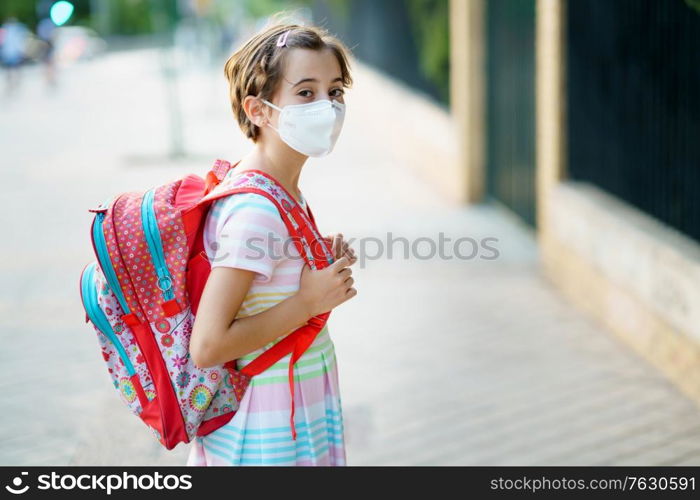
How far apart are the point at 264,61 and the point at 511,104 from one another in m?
7.99

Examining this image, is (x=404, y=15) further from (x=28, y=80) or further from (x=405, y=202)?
(x=28, y=80)

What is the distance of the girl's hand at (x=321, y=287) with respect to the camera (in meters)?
2.29

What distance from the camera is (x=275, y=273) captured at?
230cm

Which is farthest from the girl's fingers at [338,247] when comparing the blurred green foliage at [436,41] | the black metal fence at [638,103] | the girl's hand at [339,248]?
the blurred green foliage at [436,41]

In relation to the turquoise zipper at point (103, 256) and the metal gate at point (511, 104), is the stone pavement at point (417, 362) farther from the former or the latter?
the turquoise zipper at point (103, 256)

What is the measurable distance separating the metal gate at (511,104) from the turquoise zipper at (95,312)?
7310mm

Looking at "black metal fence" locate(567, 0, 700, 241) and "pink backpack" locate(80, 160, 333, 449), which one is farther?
"black metal fence" locate(567, 0, 700, 241)

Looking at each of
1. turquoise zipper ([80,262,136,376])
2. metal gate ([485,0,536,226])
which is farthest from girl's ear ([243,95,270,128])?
metal gate ([485,0,536,226])


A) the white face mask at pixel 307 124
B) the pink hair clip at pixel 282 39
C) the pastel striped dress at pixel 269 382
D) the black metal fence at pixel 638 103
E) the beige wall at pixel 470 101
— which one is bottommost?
the beige wall at pixel 470 101

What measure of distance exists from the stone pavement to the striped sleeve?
8.58ft

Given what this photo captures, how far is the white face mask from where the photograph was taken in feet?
7.61

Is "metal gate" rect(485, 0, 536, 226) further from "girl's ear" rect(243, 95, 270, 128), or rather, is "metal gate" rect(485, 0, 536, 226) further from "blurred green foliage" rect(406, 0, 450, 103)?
"girl's ear" rect(243, 95, 270, 128)
